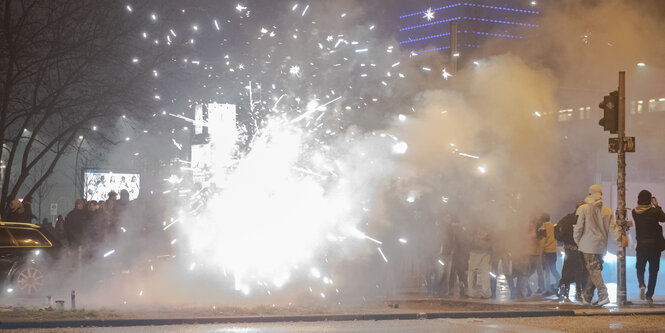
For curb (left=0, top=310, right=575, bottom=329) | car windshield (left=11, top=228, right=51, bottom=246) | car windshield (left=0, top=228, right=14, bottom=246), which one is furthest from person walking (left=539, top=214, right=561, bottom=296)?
car windshield (left=0, top=228, right=14, bottom=246)

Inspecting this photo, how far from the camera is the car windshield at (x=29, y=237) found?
14.5 metres

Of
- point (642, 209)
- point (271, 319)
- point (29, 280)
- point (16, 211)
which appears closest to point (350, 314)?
point (271, 319)

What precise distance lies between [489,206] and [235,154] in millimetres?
5745

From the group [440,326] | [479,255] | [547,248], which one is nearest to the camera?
[440,326]

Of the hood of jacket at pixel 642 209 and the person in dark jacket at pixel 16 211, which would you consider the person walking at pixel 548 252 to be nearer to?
the hood of jacket at pixel 642 209

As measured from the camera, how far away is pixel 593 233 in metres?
12.8

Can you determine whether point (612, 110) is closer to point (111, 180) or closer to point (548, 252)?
point (548, 252)

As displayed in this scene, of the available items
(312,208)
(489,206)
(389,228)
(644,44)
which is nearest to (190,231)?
(312,208)

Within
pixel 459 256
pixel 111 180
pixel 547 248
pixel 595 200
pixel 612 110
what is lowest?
pixel 459 256

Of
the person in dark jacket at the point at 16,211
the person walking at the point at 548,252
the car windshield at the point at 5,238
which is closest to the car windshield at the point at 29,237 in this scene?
the car windshield at the point at 5,238

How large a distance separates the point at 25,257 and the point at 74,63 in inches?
406

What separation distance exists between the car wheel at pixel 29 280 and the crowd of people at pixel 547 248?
7.58 metres

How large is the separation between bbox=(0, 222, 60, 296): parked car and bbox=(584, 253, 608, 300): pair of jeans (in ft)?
32.0

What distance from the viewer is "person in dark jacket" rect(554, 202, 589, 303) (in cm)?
1386
